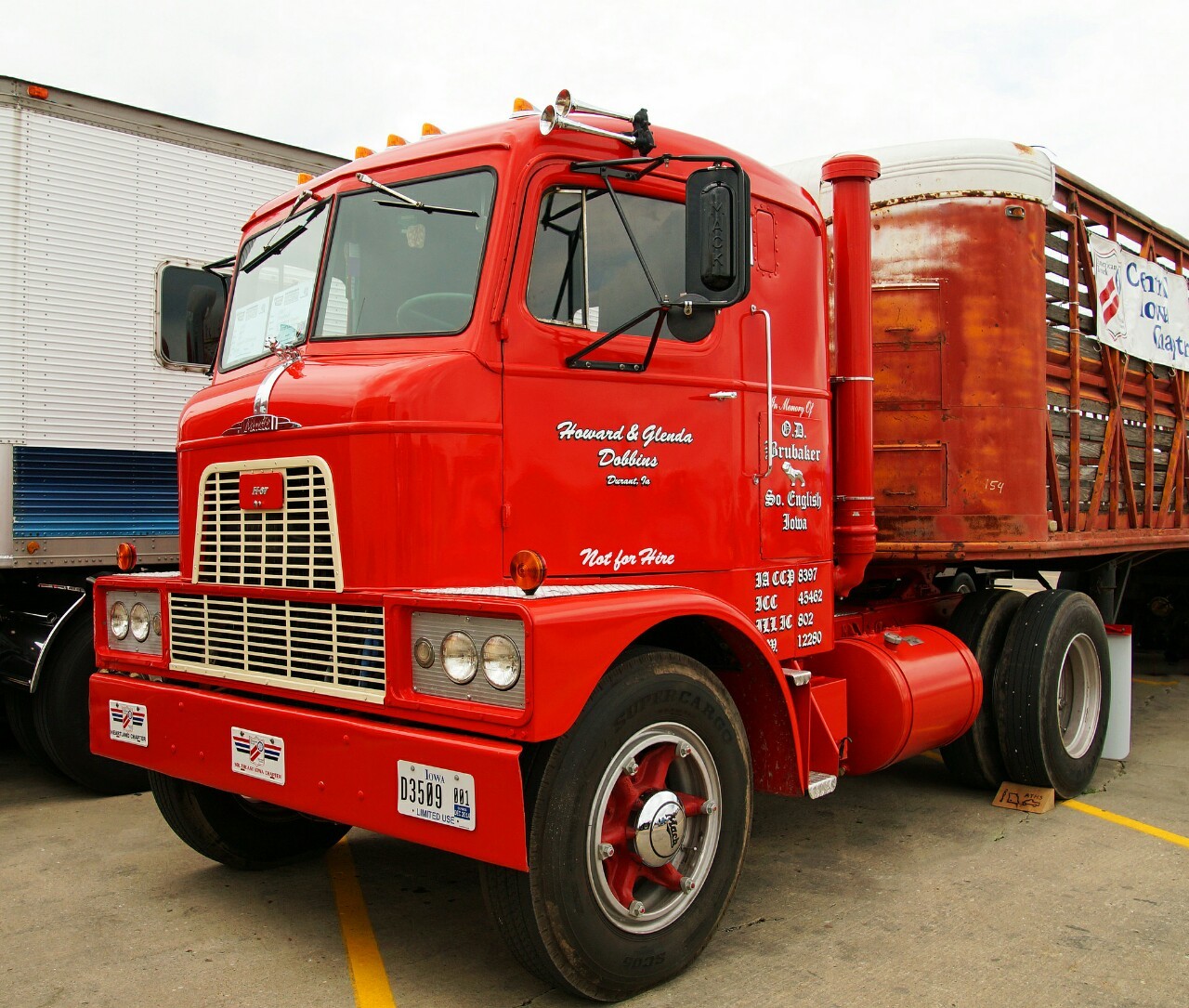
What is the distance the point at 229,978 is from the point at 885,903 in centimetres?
Answer: 258

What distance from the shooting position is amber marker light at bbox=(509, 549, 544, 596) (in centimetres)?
328

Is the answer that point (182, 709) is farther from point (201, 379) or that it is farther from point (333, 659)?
point (201, 379)

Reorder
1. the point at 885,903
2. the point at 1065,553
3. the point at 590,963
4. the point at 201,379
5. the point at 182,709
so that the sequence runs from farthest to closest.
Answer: the point at 201,379, the point at 1065,553, the point at 885,903, the point at 182,709, the point at 590,963

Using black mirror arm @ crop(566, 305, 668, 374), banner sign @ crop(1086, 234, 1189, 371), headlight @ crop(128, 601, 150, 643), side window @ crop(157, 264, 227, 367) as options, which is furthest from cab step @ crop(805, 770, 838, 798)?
side window @ crop(157, 264, 227, 367)

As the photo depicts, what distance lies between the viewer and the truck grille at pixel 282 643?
3.56m

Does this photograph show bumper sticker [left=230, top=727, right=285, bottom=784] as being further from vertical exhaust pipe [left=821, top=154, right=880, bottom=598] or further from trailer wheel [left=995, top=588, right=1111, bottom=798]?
trailer wheel [left=995, top=588, right=1111, bottom=798]

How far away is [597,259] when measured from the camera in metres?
3.95

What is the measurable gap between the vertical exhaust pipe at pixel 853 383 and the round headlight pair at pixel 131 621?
311 centimetres

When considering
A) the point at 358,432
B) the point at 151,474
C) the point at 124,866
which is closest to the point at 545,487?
the point at 358,432

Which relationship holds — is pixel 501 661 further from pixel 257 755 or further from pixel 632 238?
pixel 632 238

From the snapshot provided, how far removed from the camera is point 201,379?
6934mm

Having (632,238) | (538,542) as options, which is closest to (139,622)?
(538,542)

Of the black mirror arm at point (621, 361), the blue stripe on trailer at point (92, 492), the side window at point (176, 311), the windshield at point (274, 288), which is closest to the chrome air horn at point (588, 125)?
the black mirror arm at point (621, 361)

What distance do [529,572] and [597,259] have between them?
4.26 ft
